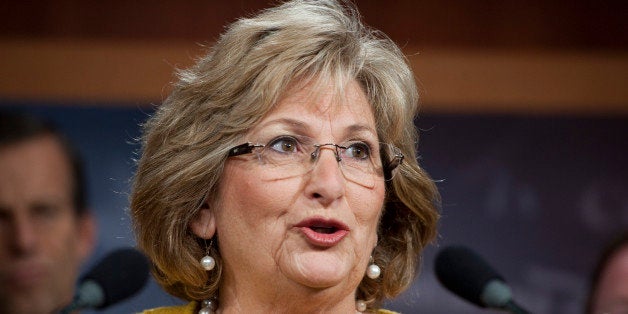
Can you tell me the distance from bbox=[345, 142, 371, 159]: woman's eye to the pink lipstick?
20 centimetres

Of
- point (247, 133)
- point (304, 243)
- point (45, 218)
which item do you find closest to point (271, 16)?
point (247, 133)

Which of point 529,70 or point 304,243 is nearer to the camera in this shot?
point 304,243

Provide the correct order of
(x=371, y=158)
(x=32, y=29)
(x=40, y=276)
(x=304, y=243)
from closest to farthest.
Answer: (x=304, y=243) → (x=371, y=158) → (x=40, y=276) → (x=32, y=29)

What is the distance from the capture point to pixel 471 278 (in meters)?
2.44

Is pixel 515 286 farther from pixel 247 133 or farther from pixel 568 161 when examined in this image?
pixel 247 133

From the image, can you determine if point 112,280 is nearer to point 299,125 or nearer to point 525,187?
point 299,125

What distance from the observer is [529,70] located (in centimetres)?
397

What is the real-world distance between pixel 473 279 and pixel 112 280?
0.87 metres

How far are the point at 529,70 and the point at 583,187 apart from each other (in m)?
0.51

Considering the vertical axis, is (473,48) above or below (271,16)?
below

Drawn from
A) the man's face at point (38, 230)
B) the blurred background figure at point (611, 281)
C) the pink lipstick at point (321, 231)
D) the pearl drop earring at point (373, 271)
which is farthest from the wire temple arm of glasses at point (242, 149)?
the blurred background figure at point (611, 281)

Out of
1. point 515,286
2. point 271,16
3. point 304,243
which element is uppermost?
point 271,16

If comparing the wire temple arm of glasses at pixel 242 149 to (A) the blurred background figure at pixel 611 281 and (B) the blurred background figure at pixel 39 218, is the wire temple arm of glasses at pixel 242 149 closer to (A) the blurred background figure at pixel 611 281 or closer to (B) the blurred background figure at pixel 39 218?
(B) the blurred background figure at pixel 39 218

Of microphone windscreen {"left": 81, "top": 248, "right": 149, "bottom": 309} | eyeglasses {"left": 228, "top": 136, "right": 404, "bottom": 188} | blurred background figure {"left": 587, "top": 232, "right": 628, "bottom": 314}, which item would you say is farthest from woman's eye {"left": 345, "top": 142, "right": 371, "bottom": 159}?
blurred background figure {"left": 587, "top": 232, "right": 628, "bottom": 314}
